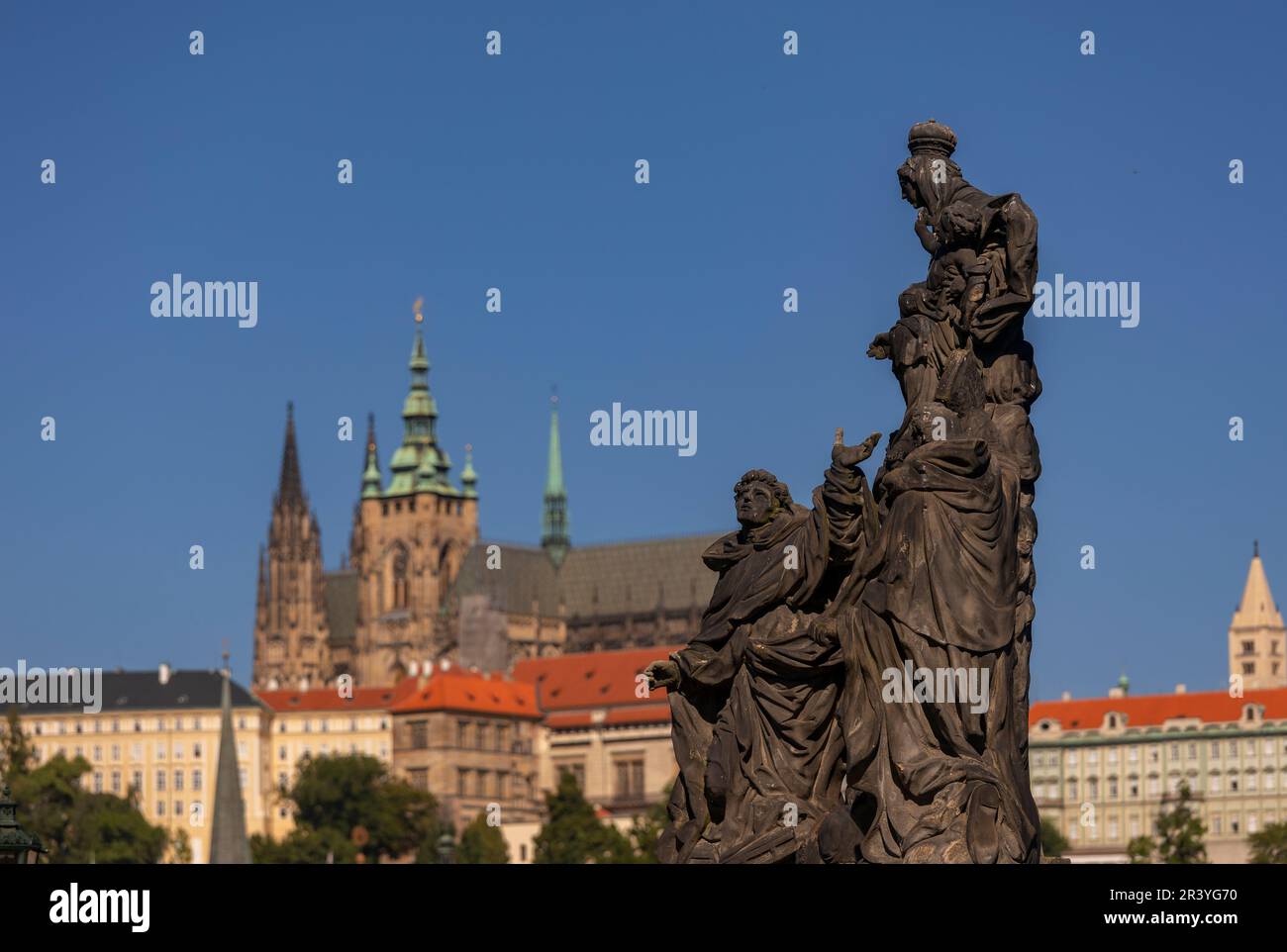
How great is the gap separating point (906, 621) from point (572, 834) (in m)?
139

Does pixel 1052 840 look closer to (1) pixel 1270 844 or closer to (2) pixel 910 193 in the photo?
(1) pixel 1270 844

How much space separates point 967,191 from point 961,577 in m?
2.67

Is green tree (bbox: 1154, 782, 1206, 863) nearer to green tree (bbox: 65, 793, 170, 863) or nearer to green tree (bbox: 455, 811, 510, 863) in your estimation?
green tree (bbox: 455, 811, 510, 863)

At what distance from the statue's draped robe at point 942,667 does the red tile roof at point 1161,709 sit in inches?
6026

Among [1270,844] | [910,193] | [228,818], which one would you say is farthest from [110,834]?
[910,193]

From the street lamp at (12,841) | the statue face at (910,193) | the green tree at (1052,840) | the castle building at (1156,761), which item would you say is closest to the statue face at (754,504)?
the statue face at (910,193)

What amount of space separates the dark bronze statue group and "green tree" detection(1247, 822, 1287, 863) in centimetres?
9482

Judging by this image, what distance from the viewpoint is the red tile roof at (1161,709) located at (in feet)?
558

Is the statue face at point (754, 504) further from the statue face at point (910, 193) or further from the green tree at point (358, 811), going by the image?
the green tree at point (358, 811)

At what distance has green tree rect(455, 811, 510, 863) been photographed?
6506 inches

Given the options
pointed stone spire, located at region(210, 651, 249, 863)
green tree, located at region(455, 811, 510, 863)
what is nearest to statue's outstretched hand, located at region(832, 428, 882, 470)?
pointed stone spire, located at region(210, 651, 249, 863)
